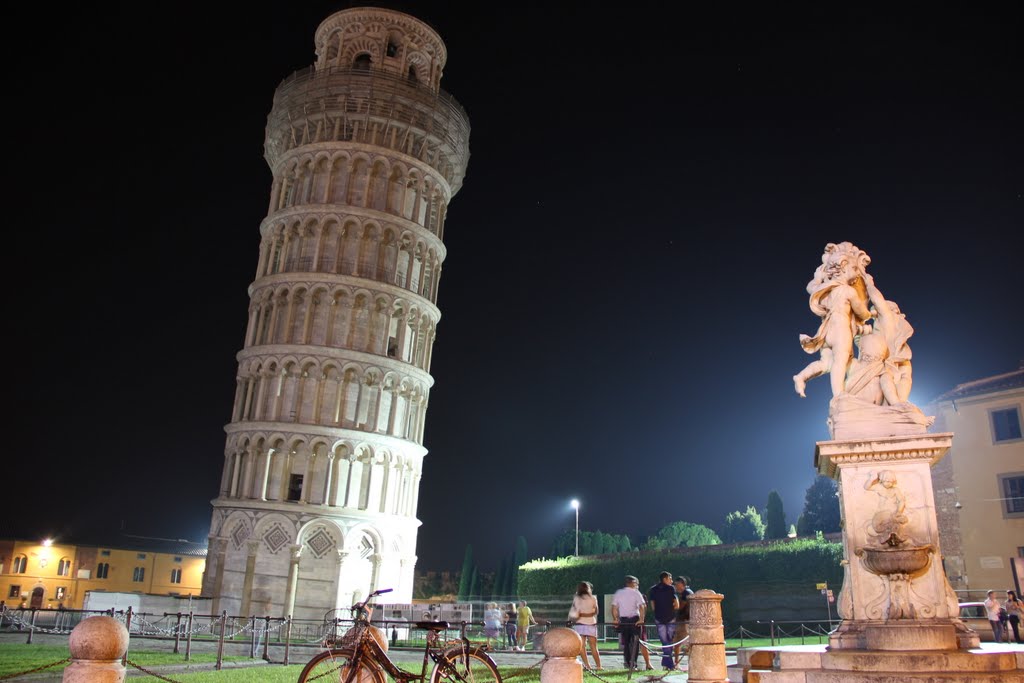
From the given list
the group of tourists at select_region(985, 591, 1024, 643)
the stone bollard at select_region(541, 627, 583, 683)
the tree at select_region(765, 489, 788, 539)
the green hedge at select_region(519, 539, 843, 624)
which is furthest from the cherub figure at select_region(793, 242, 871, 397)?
the tree at select_region(765, 489, 788, 539)

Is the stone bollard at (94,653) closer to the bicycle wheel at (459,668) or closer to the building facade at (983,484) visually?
the bicycle wheel at (459,668)

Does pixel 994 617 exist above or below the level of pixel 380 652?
above

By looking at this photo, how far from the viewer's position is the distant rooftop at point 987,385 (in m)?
37.1

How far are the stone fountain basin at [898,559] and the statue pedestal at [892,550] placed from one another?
0.4 inches

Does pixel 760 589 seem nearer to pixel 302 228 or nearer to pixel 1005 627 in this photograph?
pixel 1005 627

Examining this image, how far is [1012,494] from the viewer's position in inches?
1419

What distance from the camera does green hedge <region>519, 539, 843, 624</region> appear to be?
3603cm

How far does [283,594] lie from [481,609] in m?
13.5

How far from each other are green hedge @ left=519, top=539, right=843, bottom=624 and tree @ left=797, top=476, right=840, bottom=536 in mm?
19311

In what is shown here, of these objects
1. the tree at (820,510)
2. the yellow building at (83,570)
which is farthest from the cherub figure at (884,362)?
the yellow building at (83,570)

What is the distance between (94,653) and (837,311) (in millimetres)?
8720

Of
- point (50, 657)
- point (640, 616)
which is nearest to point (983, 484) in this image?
point (640, 616)

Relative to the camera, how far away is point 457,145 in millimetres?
48844

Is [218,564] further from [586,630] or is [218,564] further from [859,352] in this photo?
[859,352]
